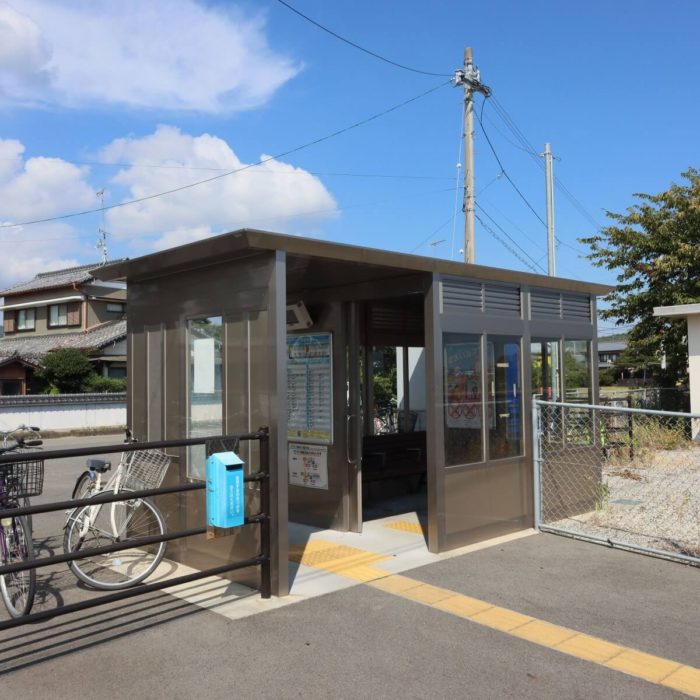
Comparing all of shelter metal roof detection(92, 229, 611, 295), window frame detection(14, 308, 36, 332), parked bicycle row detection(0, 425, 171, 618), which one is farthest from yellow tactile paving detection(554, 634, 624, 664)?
window frame detection(14, 308, 36, 332)

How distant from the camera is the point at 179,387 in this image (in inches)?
230

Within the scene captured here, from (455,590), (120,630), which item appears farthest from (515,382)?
(120,630)

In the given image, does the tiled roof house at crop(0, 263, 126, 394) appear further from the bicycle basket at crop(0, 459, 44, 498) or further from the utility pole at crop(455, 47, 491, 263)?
the bicycle basket at crop(0, 459, 44, 498)

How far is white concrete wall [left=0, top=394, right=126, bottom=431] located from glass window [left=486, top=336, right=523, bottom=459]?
18996mm

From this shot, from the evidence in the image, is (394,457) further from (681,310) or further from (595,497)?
(681,310)

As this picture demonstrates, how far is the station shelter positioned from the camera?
5.11 metres

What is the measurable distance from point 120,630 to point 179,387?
7.06ft

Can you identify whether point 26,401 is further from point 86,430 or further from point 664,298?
point 664,298

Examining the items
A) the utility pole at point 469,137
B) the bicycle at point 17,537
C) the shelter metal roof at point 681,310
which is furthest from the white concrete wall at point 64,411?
the bicycle at point 17,537

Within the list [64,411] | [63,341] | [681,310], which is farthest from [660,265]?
[63,341]

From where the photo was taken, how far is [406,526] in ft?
23.6

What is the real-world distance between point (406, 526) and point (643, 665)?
3599 mm

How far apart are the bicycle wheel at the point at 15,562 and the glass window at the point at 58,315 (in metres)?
34.2

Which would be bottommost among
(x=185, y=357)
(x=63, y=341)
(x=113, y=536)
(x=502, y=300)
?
(x=113, y=536)
